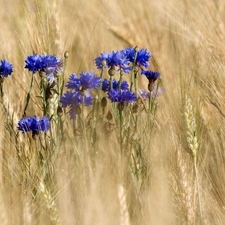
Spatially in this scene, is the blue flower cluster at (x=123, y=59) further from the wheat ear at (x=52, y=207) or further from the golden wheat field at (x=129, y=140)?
the wheat ear at (x=52, y=207)

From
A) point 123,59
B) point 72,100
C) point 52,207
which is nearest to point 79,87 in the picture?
point 72,100

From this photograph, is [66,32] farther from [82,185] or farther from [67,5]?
[82,185]

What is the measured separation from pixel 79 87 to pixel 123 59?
15 cm

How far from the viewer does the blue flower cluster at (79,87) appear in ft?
6.56

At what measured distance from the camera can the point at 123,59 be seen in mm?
2080

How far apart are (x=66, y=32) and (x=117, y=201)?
1.21 m

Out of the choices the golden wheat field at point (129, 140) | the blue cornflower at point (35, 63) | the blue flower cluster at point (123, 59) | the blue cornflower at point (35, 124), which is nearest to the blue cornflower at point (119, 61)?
the blue flower cluster at point (123, 59)

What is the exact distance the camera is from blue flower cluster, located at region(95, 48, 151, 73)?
6.81 feet

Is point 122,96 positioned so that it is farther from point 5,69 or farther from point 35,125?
point 5,69

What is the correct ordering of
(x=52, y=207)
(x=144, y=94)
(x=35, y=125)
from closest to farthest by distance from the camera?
(x=52, y=207)
(x=35, y=125)
(x=144, y=94)

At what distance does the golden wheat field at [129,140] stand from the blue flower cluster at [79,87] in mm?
34

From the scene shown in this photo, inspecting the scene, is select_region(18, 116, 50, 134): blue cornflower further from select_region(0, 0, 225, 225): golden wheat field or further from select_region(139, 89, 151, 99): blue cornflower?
select_region(139, 89, 151, 99): blue cornflower

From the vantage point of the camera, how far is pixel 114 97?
77.1 inches

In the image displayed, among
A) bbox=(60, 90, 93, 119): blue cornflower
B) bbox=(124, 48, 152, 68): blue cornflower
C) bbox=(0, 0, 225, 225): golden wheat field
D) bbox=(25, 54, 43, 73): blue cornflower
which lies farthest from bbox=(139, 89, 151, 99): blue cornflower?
bbox=(25, 54, 43, 73): blue cornflower
